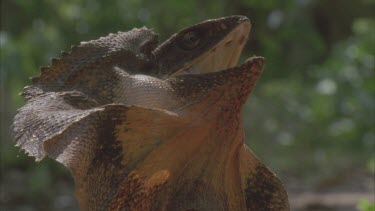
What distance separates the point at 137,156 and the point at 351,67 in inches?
279

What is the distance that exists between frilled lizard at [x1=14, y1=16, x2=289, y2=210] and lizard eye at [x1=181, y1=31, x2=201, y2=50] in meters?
0.03

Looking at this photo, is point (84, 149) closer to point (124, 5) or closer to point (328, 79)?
point (124, 5)

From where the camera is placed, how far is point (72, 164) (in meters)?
1.98

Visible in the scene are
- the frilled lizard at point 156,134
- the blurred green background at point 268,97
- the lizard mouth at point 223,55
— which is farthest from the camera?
the blurred green background at point 268,97

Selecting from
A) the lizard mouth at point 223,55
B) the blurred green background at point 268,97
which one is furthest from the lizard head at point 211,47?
the blurred green background at point 268,97

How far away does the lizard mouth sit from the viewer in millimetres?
2184

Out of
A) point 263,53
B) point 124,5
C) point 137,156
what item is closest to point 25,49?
point 124,5

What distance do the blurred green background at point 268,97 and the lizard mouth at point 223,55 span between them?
4.41 metres

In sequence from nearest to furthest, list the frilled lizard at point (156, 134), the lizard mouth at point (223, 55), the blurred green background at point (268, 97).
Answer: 1. the frilled lizard at point (156, 134)
2. the lizard mouth at point (223, 55)
3. the blurred green background at point (268, 97)

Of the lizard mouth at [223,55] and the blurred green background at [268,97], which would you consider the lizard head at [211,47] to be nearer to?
the lizard mouth at [223,55]

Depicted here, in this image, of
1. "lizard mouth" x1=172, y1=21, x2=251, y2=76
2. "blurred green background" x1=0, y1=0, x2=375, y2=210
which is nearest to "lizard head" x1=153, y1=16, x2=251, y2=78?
"lizard mouth" x1=172, y1=21, x2=251, y2=76

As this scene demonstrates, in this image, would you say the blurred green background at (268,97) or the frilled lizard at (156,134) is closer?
the frilled lizard at (156,134)

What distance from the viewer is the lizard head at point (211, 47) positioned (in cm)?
219

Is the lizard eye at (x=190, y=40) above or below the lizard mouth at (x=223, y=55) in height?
above
